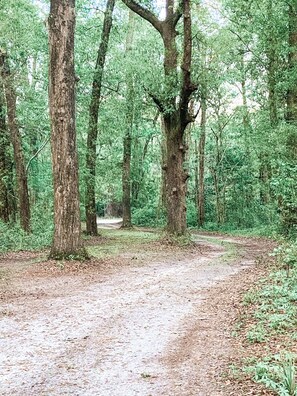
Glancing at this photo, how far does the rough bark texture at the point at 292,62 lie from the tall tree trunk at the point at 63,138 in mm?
7865

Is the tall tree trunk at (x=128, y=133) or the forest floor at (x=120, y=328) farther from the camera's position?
the tall tree trunk at (x=128, y=133)

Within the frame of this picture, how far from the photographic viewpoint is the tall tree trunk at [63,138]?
12039 millimetres

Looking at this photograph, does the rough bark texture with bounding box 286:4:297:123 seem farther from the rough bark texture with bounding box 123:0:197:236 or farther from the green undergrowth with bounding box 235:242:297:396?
the green undergrowth with bounding box 235:242:297:396

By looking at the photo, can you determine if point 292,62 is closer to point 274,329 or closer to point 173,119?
point 173,119

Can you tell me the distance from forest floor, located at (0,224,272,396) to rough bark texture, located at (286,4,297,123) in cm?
701

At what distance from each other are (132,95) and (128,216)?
8.37 meters

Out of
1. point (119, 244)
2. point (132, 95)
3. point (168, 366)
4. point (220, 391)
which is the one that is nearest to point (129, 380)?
point (168, 366)

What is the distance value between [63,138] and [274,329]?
7997 mm

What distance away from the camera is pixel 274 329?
5.96m

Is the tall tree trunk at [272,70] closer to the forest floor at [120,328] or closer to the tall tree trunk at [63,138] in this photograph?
the tall tree trunk at [63,138]

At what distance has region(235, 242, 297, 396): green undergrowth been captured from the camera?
13.7 feet

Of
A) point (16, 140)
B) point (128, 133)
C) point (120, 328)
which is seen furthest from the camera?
Answer: point (128, 133)

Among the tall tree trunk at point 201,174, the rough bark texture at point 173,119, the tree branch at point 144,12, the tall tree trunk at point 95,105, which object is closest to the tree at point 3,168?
the tall tree trunk at point 95,105

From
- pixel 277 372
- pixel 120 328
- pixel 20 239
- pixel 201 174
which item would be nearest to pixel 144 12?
pixel 20 239
